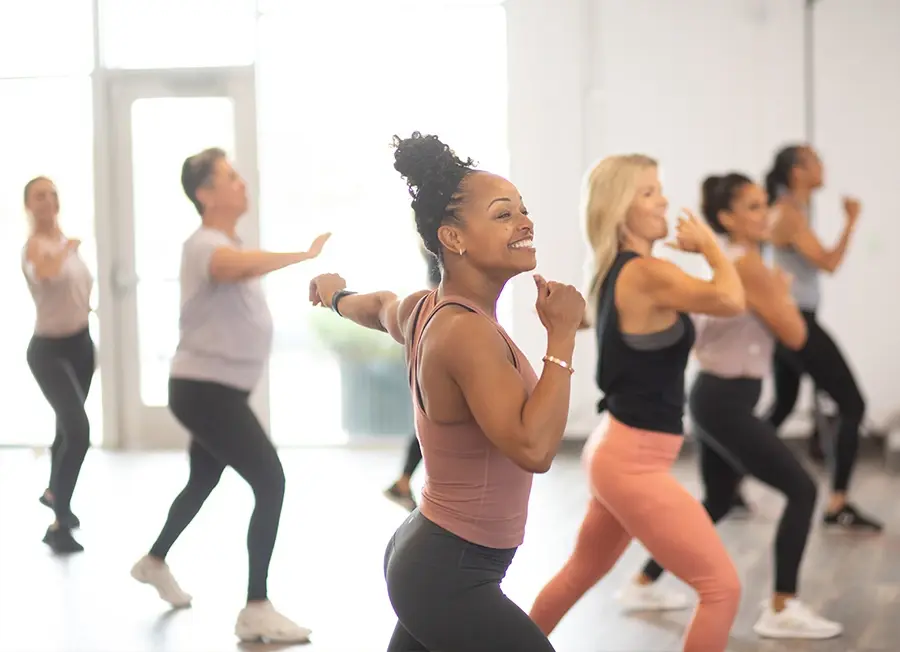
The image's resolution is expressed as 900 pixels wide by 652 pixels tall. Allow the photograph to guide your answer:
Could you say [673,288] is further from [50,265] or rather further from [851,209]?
[851,209]

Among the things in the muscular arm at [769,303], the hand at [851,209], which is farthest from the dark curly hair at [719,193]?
the hand at [851,209]

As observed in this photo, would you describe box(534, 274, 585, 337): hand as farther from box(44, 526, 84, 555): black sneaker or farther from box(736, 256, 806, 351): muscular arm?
box(44, 526, 84, 555): black sneaker

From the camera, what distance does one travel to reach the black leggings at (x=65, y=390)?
3.74 meters

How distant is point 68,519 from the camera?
13.0 ft

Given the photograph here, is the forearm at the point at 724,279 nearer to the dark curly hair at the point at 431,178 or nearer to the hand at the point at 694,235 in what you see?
the hand at the point at 694,235

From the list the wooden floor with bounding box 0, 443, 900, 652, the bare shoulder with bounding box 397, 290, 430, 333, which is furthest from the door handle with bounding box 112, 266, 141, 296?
the bare shoulder with bounding box 397, 290, 430, 333

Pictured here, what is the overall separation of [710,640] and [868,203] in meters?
4.44

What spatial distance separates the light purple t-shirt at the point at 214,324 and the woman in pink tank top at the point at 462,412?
1471 millimetres

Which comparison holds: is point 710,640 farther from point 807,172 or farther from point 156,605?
point 807,172

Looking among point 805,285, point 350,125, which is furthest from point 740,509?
point 350,125

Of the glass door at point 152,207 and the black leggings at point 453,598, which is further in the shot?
the glass door at point 152,207

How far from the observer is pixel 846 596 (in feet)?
12.8

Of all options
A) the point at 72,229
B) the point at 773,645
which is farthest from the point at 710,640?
the point at 72,229

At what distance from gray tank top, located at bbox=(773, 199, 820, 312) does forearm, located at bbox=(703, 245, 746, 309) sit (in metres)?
2.12
